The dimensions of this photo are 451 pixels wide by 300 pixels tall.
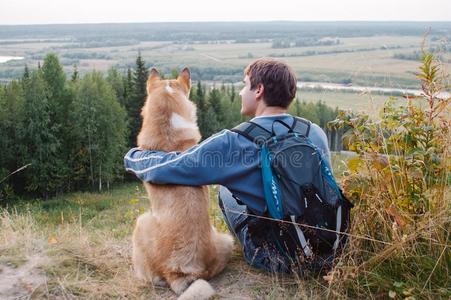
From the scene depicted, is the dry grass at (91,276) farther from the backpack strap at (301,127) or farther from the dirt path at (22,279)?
the backpack strap at (301,127)

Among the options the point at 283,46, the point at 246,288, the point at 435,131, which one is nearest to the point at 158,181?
the point at 246,288

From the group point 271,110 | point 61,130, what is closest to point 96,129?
point 61,130

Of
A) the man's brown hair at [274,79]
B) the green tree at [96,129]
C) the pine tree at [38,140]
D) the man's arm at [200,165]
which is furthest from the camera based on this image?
the green tree at [96,129]

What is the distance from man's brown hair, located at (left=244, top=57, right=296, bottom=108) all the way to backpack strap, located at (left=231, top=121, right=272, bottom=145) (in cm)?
31

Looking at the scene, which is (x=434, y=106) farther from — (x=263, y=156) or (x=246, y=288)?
(x=246, y=288)

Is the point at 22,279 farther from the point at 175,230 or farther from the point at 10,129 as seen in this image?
the point at 10,129

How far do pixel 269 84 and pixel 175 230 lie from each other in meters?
1.50

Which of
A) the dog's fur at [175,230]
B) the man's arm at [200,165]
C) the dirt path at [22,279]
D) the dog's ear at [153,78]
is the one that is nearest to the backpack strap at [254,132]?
the man's arm at [200,165]

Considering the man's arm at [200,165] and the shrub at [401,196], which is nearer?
the shrub at [401,196]

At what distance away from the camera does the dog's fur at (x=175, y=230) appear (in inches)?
164

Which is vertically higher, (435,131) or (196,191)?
(435,131)

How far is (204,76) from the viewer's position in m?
110

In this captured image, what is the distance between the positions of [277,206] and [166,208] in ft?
3.31

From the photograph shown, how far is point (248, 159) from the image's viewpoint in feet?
12.9
